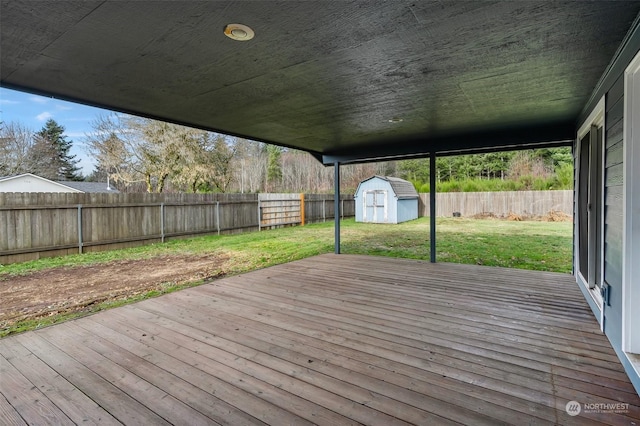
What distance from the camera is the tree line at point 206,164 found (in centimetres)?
1190

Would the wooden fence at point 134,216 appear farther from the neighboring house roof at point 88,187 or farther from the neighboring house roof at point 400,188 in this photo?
the neighboring house roof at point 88,187

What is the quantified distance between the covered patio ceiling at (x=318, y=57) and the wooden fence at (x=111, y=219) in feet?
13.8

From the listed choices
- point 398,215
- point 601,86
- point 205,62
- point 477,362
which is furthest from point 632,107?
point 398,215

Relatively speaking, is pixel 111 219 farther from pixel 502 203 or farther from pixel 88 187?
pixel 502 203

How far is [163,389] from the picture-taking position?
1.79 meters

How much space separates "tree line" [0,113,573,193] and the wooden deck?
10.2m

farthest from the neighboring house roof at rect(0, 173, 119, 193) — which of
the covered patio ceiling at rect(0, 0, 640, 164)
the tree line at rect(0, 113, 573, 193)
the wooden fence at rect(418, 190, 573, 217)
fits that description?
the wooden fence at rect(418, 190, 573, 217)

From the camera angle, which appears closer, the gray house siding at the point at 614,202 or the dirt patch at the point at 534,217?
the gray house siding at the point at 614,202

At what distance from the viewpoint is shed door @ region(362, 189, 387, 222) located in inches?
532

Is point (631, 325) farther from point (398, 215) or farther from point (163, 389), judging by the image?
point (398, 215)

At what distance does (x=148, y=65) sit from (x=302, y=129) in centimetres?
230

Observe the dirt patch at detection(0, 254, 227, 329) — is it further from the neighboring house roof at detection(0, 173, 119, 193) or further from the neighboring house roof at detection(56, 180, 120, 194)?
the neighboring house roof at detection(56, 180, 120, 194)

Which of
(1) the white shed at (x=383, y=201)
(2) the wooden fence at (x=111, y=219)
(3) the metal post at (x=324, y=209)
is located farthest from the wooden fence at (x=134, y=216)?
(1) the white shed at (x=383, y=201)

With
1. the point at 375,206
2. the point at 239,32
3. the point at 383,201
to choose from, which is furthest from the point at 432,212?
the point at 375,206
